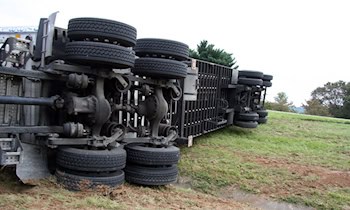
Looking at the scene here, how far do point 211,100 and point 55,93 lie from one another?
5.31 meters

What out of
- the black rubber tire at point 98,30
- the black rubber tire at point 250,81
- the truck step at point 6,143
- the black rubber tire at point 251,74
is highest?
the black rubber tire at point 251,74

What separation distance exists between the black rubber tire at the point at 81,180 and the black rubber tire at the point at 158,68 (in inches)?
63.7

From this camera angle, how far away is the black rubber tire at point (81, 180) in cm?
408

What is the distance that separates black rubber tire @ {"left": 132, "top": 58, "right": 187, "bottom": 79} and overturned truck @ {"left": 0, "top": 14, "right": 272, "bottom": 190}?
1 cm

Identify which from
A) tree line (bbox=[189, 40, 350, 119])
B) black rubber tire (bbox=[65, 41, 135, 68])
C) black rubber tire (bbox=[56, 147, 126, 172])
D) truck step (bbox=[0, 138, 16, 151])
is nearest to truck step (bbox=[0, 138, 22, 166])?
truck step (bbox=[0, 138, 16, 151])

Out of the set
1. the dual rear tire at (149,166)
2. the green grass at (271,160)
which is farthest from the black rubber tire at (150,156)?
the green grass at (271,160)

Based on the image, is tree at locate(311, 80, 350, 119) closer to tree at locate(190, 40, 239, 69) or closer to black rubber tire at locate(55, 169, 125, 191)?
tree at locate(190, 40, 239, 69)

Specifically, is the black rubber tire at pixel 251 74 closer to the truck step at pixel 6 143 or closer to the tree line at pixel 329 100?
the truck step at pixel 6 143

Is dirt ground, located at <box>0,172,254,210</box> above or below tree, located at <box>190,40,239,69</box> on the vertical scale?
below

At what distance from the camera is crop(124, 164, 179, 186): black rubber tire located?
4.78 metres

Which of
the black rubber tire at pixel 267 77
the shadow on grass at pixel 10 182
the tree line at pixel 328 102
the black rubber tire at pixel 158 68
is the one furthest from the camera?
the tree line at pixel 328 102

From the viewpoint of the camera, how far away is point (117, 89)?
4.70 m

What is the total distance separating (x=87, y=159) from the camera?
4117mm

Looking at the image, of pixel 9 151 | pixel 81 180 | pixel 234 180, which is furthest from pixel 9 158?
pixel 234 180
